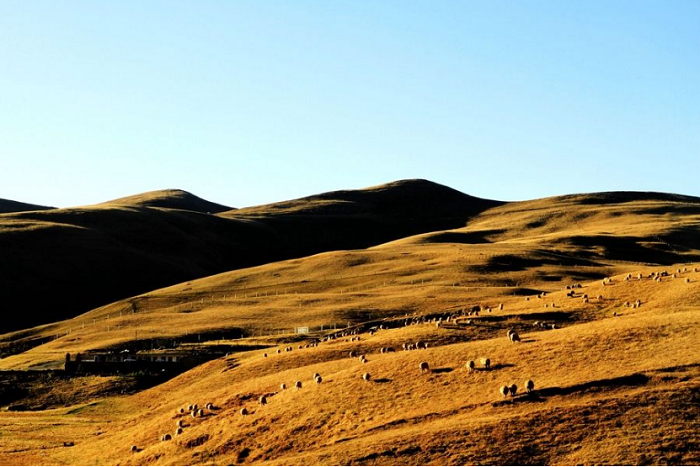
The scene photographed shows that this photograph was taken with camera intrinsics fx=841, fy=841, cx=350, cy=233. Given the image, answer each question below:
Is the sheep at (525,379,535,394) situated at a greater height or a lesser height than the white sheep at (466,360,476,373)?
lesser

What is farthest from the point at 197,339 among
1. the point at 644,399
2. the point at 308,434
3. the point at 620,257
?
the point at 620,257

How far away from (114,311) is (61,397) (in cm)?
5850

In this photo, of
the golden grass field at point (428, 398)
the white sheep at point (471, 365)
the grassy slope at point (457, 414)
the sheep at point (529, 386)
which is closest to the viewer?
the grassy slope at point (457, 414)

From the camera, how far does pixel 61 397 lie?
2808 inches

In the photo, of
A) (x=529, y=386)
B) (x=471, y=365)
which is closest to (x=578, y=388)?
(x=529, y=386)

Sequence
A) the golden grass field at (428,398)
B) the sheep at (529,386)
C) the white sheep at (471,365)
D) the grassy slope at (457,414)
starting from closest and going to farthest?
the grassy slope at (457,414) < the golden grass field at (428,398) < the sheep at (529,386) < the white sheep at (471,365)

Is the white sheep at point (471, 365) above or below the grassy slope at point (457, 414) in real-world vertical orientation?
above

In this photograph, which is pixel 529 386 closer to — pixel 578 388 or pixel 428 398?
pixel 578 388

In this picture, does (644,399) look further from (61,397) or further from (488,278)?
(488,278)

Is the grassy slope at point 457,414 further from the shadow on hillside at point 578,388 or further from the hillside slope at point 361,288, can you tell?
the hillside slope at point 361,288

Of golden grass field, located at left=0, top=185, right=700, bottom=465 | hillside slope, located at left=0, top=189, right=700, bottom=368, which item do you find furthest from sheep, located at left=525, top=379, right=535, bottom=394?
hillside slope, located at left=0, top=189, right=700, bottom=368

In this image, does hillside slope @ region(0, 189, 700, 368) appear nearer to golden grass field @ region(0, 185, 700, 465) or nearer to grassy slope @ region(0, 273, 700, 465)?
golden grass field @ region(0, 185, 700, 465)

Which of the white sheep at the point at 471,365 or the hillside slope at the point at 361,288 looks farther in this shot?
the hillside slope at the point at 361,288

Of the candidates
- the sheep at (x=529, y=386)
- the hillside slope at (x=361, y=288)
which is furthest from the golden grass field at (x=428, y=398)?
the hillside slope at (x=361, y=288)
